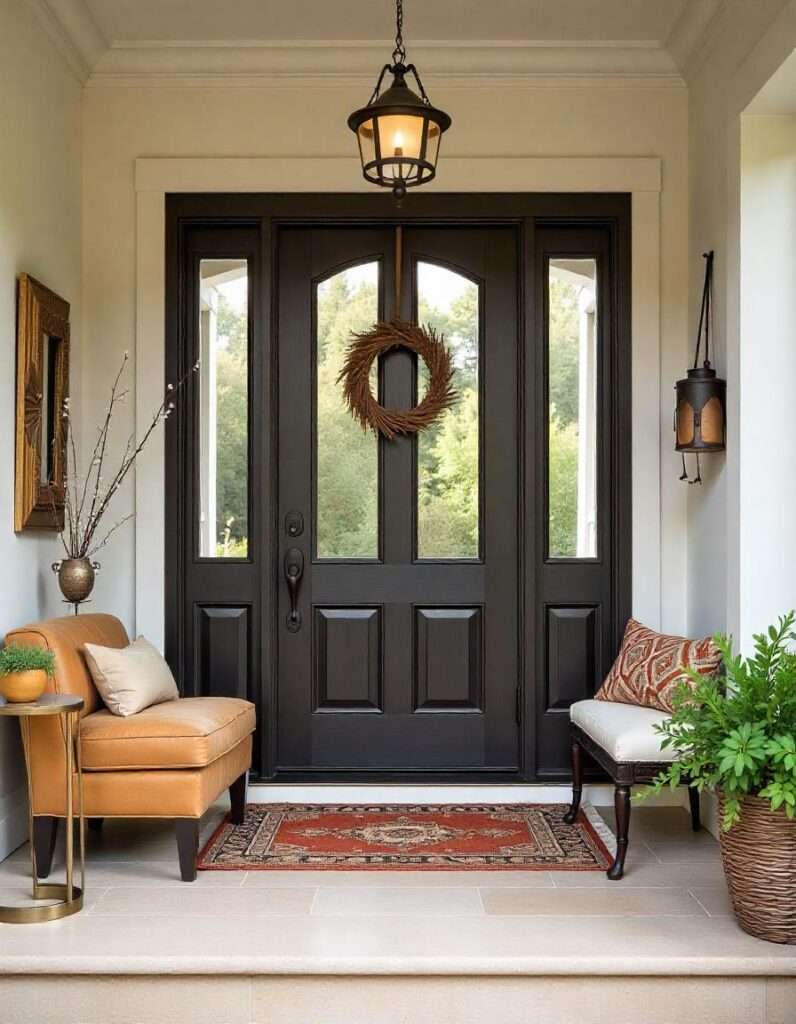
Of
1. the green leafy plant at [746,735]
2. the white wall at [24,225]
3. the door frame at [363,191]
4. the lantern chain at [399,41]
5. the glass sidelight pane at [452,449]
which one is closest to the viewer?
the green leafy plant at [746,735]

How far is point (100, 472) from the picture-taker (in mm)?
4547

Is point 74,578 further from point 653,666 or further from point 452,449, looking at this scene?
point 653,666

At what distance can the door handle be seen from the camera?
4.64 metres

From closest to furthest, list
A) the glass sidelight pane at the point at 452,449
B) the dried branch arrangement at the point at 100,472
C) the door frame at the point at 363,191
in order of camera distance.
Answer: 1. the dried branch arrangement at the point at 100,472
2. the door frame at the point at 363,191
3. the glass sidelight pane at the point at 452,449

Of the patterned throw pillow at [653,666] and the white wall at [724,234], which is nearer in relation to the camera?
the white wall at [724,234]

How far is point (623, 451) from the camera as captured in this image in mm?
4609

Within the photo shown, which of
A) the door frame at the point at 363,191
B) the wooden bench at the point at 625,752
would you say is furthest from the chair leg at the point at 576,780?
the door frame at the point at 363,191

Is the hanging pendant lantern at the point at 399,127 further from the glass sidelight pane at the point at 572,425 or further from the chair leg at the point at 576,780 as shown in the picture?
the chair leg at the point at 576,780

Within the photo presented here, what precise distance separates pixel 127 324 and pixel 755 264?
2381mm

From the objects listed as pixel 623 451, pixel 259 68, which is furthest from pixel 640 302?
pixel 259 68

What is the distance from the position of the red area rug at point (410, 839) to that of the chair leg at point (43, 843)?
48cm

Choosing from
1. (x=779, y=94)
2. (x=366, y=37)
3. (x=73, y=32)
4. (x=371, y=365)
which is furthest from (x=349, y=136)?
(x=779, y=94)

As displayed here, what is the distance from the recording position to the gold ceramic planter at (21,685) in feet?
10.6

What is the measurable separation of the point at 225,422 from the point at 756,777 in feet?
8.44
